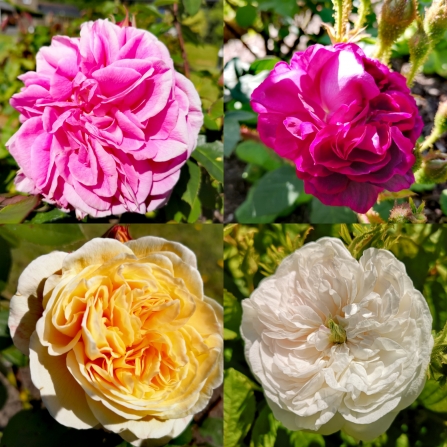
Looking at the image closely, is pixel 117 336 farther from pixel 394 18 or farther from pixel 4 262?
pixel 394 18

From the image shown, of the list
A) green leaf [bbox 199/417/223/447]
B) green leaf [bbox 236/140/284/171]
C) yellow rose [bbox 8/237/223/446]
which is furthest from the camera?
green leaf [bbox 236/140/284/171]

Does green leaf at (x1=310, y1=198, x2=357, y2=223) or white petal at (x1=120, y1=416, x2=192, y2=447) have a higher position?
green leaf at (x1=310, y1=198, x2=357, y2=223)

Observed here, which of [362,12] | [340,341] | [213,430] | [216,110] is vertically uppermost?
[362,12]

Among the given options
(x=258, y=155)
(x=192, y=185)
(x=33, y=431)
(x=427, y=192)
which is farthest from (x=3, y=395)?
(x=427, y=192)

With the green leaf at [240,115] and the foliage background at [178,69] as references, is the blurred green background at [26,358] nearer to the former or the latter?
the foliage background at [178,69]

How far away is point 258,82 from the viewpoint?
515mm

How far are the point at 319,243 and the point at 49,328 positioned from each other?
9.0 inches

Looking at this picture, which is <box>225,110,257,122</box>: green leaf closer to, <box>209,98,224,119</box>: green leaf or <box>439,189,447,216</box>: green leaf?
<box>209,98,224,119</box>: green leaf

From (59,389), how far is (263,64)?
0.37m

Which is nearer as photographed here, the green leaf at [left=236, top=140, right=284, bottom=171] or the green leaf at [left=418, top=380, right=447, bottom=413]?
the green leaf at [left=418, top=380, right=447, bottom=413]

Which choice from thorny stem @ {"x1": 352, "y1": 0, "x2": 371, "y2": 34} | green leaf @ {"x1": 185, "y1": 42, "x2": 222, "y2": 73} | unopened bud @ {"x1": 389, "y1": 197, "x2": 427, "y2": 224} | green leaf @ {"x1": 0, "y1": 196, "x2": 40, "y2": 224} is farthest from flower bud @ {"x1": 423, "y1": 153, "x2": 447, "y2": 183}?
green leaf @ {"x1": 0, "y1": 196, "x2": 40, "y2": 224}

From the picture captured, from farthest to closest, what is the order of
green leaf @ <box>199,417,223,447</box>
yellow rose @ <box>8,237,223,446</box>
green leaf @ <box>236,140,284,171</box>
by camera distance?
green leaf @ <box>236,140,284,171</box> → green leaf @ <box>199,417,223,447</box> → yellow rose @ <box>8,237,223,446</box>

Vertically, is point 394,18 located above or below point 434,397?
above

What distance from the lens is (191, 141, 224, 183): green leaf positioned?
A: 45 centimetres
